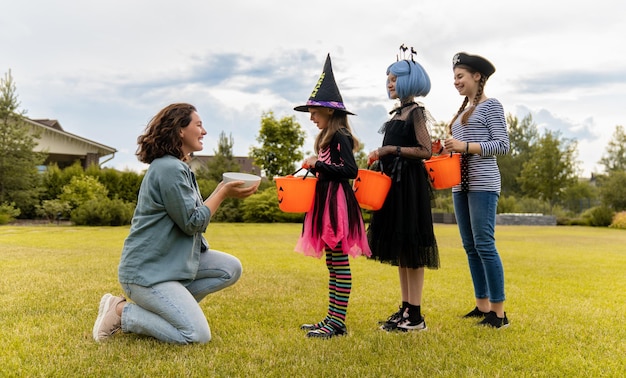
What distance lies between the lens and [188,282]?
3.70 meters

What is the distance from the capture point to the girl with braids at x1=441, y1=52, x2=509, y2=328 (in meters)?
4.06

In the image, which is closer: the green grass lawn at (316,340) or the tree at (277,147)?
the green grass lawn at (316,340)

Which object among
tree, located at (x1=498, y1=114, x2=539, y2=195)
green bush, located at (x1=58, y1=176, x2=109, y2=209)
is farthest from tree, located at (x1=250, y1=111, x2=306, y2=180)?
tree, located at (x1=498, y1=114, x2=539, y2=195)

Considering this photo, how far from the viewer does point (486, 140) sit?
4.16 meters

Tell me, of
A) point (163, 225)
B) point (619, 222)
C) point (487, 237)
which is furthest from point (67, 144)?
point (487, 237)

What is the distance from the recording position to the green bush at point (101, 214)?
19453 mm

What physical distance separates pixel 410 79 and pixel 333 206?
1.15m

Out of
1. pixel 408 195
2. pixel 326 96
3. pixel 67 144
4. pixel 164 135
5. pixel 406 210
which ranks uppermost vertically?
pixel 67 144

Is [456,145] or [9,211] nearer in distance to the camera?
[456,145]

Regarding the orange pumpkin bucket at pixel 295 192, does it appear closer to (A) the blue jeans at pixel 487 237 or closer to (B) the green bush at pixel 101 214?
(A) the blue jeans at pixel 487 237

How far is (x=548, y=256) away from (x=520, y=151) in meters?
46.4

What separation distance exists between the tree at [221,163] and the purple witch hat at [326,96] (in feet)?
90.6

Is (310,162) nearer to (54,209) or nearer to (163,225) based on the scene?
(163,225)

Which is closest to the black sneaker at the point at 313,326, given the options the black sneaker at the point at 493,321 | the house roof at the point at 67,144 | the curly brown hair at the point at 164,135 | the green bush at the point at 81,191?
the black sneaker at the point at 493,321
